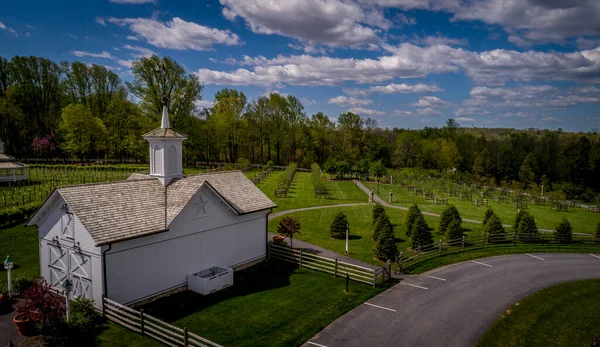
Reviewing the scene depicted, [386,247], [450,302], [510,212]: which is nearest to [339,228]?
[386,247]

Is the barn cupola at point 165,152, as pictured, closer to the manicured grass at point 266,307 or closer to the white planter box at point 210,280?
the white planter box at point 210,280

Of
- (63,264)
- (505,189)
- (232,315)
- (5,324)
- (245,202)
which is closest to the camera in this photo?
(5,324)

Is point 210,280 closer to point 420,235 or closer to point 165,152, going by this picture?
point 165,152

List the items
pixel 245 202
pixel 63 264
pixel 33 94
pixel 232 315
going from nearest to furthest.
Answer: pixel 232 315
pixel 63 264
pixel 245 202
pixel 33 94

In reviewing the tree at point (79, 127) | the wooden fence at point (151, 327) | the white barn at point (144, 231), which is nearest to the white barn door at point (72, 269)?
the white barn at point (144, 231)

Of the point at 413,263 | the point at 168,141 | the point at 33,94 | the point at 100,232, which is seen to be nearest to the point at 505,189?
the point at 413,263

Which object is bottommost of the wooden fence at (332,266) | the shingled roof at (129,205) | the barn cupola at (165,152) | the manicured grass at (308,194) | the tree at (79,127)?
the wooden fence at (332,266)

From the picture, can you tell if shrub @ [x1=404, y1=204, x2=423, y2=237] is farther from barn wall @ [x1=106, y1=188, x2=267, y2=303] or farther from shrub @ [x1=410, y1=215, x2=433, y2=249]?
barn wall @ [x1=106, y1=188, x2=267, y2=303]

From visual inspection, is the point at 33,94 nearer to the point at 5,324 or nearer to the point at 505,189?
the point at 5,324
